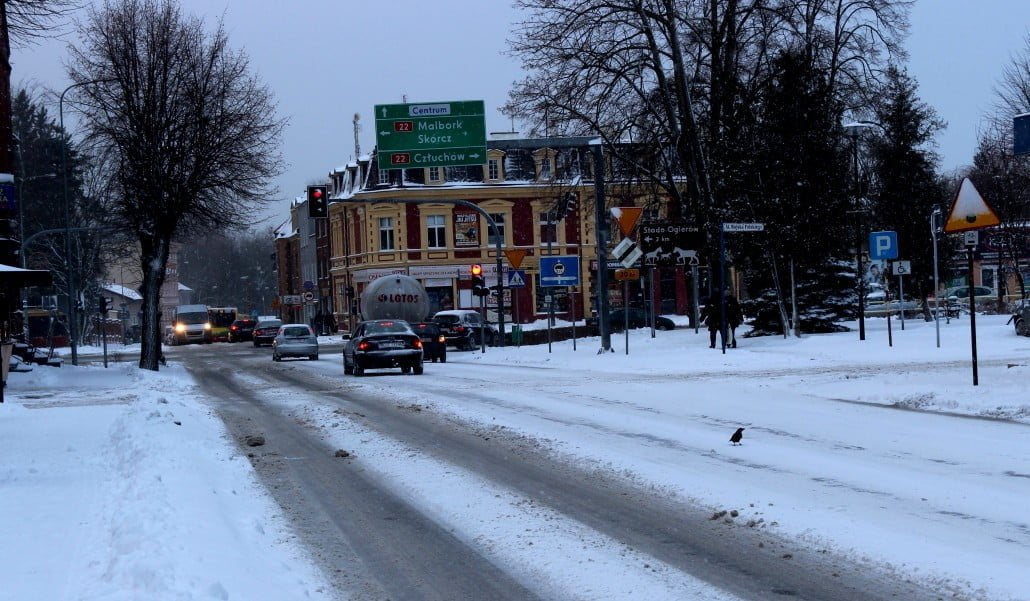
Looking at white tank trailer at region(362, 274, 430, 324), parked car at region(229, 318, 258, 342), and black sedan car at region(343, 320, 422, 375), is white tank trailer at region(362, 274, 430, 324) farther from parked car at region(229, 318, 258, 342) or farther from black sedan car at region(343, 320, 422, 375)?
parked car at region(229, 318, 258, 342)

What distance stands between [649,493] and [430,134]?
90.1 ft

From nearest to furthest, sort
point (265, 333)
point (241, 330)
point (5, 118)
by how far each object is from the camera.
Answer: point (5, 118) < point (265, 333) < point (241, 330)

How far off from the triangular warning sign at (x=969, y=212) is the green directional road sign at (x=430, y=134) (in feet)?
69.6

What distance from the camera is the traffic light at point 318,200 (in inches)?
1433

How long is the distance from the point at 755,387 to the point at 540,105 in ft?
56.4

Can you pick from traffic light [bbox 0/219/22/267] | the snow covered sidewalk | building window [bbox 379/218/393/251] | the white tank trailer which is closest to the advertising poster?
building window [bbox 379/218/393/251]

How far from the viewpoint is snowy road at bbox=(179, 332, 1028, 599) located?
22.9 feet

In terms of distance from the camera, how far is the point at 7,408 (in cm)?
1977

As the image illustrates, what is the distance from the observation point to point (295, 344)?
153 feet

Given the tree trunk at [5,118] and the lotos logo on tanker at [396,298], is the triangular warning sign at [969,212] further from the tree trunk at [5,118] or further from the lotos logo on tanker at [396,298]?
the lotos logo on tanker at [396,298]

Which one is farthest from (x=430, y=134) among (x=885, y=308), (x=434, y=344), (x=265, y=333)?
(x=265, y=333)

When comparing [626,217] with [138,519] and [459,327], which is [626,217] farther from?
[138,519]

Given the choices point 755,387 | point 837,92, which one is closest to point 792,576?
point 755,387

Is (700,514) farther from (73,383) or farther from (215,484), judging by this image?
(73,383)
